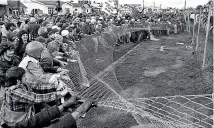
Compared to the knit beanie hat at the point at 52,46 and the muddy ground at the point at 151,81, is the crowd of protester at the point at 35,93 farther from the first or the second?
the muddy ground at the point at 151,81

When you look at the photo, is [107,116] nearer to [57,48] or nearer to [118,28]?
[57,48]

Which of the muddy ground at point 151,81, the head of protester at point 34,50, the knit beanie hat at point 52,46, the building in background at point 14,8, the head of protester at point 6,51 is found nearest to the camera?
the head of protester at point 34,50

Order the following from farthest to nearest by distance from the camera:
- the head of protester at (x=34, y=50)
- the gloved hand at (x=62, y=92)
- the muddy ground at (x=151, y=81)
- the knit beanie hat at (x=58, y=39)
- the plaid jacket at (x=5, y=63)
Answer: the knit beanie hat at (x=58, y=39) → the muddy ground at (x=151, y=81) → the plaid jacket at (x=5, y=63) → the head of protester at (x=34, y=50) → the gloved hand at (x=62, y=92)

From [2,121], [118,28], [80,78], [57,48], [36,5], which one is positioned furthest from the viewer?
[36,5]

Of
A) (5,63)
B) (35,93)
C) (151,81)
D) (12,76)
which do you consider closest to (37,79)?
(35,93)

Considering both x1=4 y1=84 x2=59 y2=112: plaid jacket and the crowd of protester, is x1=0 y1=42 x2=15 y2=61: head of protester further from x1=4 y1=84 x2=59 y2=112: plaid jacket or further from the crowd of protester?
x1=4 y1=84 x2=59 y2=112: plaid jacket

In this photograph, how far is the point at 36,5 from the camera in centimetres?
6556

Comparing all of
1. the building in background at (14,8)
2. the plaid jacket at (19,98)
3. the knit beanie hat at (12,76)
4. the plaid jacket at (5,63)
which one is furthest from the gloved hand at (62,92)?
the building in background at (14,8)

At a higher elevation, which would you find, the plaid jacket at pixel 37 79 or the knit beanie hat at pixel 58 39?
the knit beanie hat at pixel 58 39

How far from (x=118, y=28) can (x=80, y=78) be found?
12.0 meters

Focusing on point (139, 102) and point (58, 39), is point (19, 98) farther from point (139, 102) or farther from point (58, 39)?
point (58, 39)

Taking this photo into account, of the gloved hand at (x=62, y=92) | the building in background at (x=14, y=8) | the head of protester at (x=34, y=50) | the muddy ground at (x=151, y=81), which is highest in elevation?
the building in background at (x=14, y=8)

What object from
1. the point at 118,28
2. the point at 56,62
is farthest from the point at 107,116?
the point at 118,28

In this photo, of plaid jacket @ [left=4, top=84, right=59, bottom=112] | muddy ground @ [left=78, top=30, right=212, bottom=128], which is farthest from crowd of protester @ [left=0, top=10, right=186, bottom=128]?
muddy ground @ [left=78, top=30, right=212, bottom=128]
